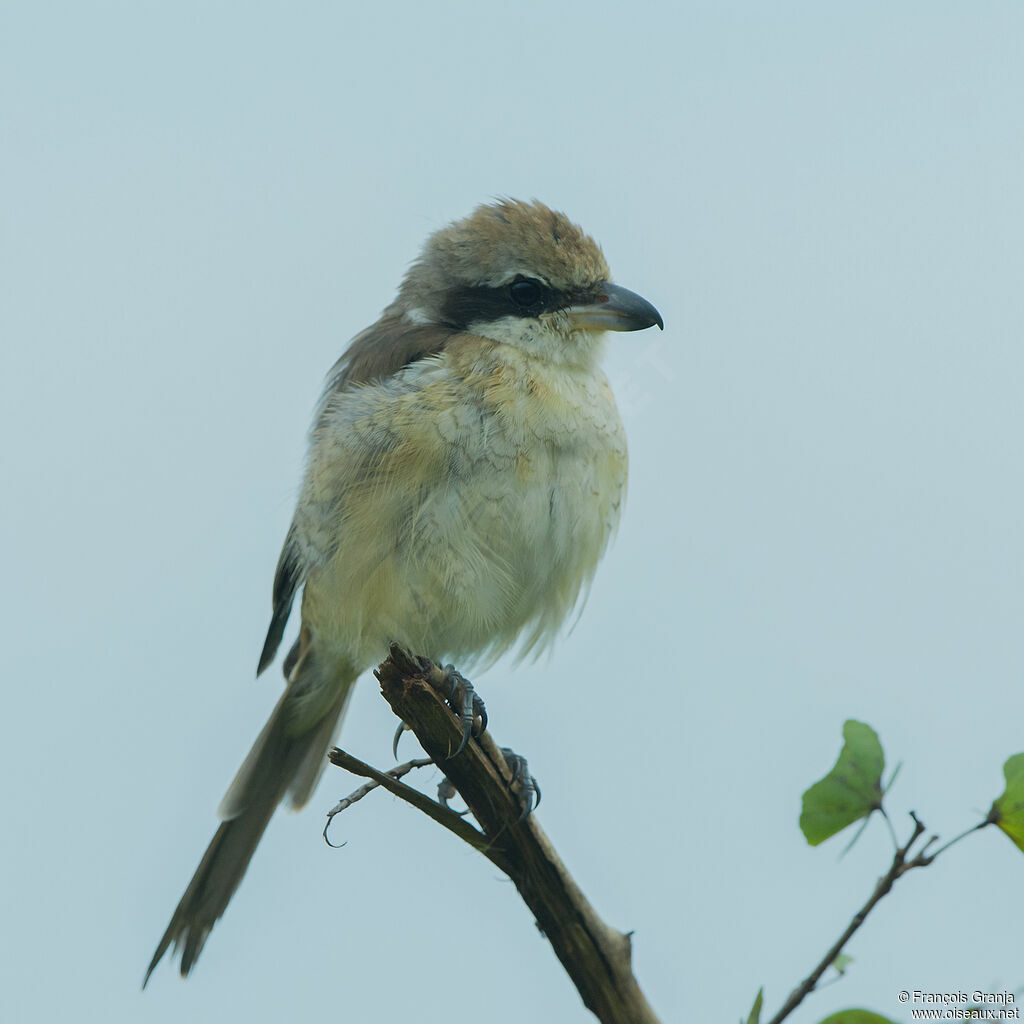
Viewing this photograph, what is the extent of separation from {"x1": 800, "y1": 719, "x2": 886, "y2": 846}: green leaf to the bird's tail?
283cm

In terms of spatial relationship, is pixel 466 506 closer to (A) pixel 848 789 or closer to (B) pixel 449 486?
(B) pixel 449 486

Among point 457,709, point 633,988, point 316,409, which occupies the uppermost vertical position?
point 316,409

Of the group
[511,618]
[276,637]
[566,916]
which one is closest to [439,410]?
[511,618]

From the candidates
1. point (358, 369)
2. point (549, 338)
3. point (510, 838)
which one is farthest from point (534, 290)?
point (510, 838)

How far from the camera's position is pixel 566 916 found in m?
2.44

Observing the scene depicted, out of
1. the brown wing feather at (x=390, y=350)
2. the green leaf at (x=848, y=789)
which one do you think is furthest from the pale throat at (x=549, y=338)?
the green leaf at (x=848, y=789)

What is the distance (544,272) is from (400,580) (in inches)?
47.6

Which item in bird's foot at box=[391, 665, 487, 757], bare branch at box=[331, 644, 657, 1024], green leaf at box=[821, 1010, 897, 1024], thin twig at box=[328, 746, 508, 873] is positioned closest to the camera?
green leaf at box=[821, 1010, 897, 1024]

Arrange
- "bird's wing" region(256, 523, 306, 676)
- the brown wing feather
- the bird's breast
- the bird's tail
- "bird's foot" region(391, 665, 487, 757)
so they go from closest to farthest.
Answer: "bird's foot" region(391, 665, 487, 757)
the bird's breast
the brown wing feather
the bird's tail
"bird's wing" region(256, 523, 306, 676)

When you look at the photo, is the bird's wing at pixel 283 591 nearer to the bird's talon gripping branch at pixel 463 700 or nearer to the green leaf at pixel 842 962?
the bird's talon gripping branch at pixel 463 700

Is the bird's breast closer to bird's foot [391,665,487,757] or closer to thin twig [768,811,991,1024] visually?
bird's foot [391,665,487,757]

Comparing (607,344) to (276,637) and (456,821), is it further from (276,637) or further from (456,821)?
(456,821)

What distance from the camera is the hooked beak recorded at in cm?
407

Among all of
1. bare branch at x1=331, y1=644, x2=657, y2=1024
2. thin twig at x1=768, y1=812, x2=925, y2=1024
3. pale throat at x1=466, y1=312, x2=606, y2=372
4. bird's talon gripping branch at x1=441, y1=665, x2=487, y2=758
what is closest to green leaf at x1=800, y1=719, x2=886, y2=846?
thin twig at x1=768, y1=812, x2=925, y2=1024
